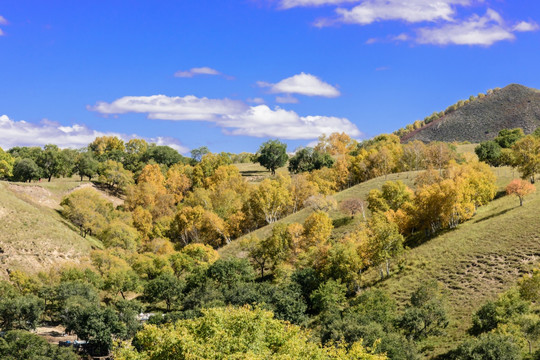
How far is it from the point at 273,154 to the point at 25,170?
78319 mm

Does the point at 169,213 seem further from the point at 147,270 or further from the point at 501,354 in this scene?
the point at 501,354

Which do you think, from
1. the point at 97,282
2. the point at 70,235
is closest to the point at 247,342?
the point at 97,282

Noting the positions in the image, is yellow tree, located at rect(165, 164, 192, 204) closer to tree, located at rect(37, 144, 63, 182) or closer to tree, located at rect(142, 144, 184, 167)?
tree, located at rect(142, 144, 184, 167)

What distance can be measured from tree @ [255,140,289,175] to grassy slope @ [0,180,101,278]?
70980 millimetres

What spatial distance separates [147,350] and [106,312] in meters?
32.9

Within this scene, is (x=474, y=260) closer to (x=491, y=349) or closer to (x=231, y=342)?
(x=491, y=349)

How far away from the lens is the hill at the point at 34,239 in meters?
89.2

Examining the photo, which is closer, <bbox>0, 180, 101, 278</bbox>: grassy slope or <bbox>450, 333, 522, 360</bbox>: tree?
<bbox>450, 333, 522, 360</bbox>: tree

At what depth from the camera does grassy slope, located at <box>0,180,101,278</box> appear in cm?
8931

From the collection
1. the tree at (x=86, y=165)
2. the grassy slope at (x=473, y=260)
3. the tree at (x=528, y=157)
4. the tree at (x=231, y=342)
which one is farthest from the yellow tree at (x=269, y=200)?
the tree at (x=231, y=342)

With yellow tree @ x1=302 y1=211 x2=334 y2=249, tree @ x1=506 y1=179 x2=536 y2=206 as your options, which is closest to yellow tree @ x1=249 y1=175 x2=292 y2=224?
yellow tree @ x1=302 y1=211 x2=334 y2=249

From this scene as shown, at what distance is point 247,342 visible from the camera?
32.1 meters

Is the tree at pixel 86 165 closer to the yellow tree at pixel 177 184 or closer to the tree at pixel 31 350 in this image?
the yellow tree at pixel 177 184

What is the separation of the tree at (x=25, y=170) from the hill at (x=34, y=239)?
31211mm
